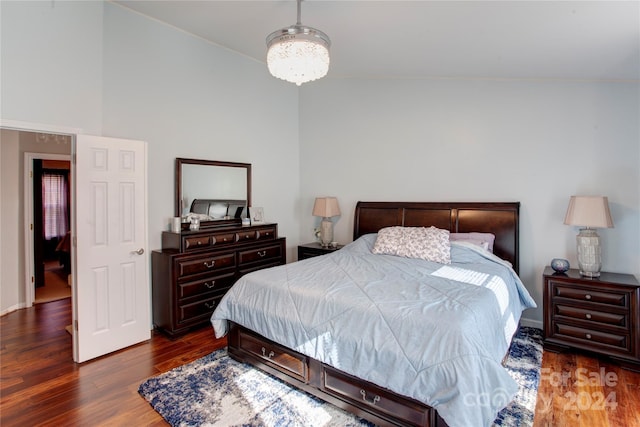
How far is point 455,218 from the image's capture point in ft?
12.8

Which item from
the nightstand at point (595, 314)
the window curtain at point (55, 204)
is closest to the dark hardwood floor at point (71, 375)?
the nightstand at point (595, 314)

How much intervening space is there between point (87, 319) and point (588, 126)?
5046 millimetres

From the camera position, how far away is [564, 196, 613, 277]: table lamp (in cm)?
296

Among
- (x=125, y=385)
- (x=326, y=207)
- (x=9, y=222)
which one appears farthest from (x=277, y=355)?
(x=9, y=222)

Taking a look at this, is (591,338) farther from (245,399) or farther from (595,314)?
(245,399)

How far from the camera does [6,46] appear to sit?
8.58ft

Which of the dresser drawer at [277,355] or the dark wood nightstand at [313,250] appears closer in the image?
the dresser drawer at [277,355]

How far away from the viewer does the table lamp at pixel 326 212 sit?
15.4 feet

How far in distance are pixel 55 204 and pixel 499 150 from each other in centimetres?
828

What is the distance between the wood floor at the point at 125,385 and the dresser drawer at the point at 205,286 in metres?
0.44

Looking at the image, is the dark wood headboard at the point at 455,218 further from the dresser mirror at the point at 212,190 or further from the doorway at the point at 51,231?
the doorway at the point at 51,231

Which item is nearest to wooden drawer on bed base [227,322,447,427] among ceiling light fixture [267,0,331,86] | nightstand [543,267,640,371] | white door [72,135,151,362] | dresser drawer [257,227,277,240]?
white door [72,135,151,362]

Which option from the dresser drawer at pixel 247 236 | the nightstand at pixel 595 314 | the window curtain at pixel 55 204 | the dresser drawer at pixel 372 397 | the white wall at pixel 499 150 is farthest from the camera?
the window curtain at pixel 55 204

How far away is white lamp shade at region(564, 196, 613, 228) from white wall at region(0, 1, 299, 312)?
11.7ft
